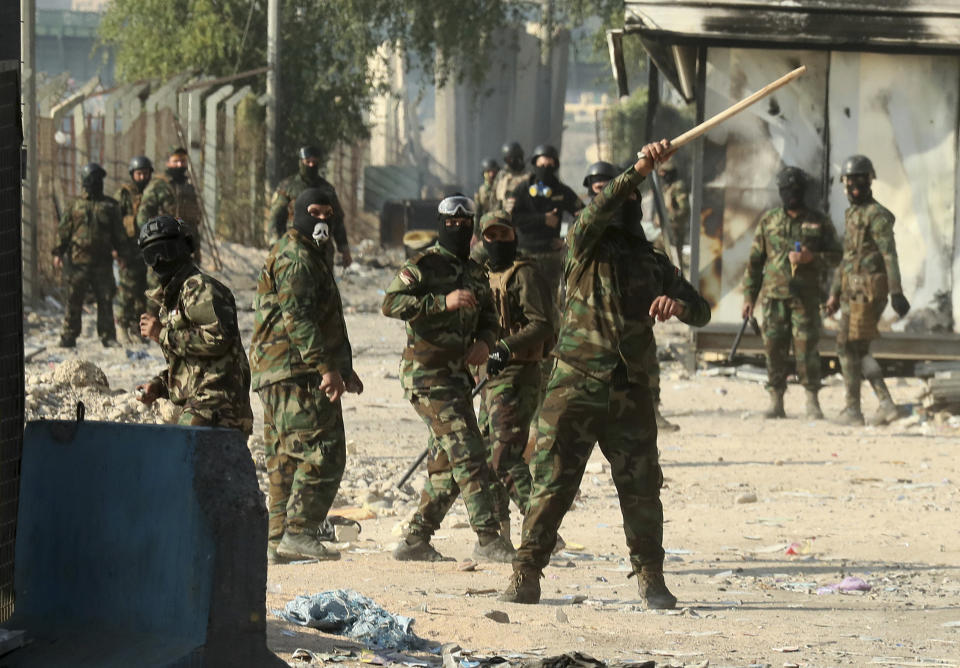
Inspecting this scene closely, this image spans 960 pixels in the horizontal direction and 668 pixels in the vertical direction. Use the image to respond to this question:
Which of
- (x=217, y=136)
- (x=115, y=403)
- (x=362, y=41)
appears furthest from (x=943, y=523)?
(x=362, y=41)

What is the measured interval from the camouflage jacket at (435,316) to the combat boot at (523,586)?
115 cm

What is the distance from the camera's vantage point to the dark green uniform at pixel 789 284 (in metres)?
13.6

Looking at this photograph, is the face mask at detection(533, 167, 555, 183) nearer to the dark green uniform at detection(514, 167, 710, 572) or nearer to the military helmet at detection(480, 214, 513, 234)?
the military helmet at detection(480, 214, 513, 234)

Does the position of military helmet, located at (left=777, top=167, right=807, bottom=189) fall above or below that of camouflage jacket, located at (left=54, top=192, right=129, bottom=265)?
above

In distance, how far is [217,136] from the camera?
26.5 m

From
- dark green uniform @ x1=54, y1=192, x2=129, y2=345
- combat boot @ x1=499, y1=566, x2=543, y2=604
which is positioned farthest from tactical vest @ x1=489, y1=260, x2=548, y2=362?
dark green uniform @ x1=54, y1=192, x2=129, y2=345

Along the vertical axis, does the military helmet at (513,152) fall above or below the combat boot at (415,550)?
above

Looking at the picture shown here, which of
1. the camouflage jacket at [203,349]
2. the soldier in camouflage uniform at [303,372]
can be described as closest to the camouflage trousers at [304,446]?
the soldier in camouflage uniform at [303,372]

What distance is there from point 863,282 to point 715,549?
5.33 meters

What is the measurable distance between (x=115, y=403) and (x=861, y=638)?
6605 mm

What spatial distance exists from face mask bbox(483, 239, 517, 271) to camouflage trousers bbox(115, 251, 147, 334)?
28.4ft

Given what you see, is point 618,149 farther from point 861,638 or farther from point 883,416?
point 861,638

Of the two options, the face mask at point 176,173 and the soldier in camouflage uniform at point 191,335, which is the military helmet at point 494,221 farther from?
the face mask at point 176,173

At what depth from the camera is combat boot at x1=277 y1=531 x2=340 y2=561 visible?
315 inches
